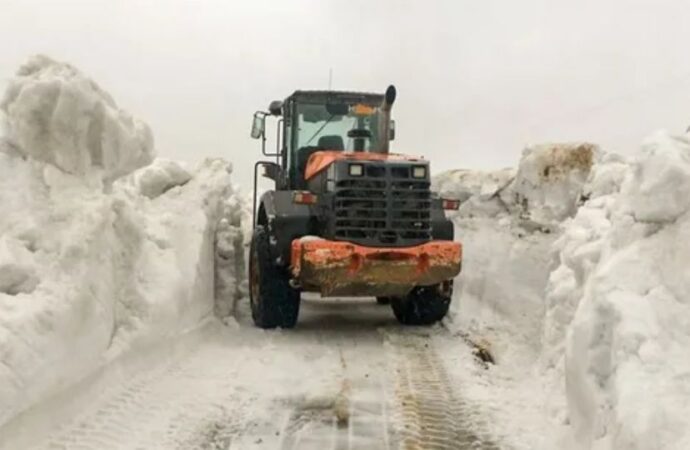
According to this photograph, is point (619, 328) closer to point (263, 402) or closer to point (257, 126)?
point (263, 402)

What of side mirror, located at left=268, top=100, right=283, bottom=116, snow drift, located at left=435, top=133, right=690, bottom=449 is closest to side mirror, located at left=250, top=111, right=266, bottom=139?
side mirror, located at left=268, top=100, right=283, bottom=116

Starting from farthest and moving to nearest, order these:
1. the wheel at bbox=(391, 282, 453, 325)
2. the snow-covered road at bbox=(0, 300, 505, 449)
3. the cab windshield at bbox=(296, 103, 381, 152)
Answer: the cab windshield at bbox=(296, 103, 381, 152)
the wheel at bbox=(391, 282, 453, 325)
the snow-covered road at bbox=(0, 300, 505, 449)

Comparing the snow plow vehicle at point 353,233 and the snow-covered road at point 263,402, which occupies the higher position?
the snow plow vehicle at point 353,233

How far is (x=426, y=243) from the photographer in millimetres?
8258

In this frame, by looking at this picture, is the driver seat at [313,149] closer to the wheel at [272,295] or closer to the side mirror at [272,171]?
the side mirror at [272,171]

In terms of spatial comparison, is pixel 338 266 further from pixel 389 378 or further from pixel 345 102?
pixel 345 102

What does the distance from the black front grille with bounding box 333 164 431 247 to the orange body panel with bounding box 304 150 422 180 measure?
298 millimetres

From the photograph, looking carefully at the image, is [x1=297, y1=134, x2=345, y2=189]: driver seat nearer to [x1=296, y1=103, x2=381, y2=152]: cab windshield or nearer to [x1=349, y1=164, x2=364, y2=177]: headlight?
[x1=296, y1=103, x2=381, y2=152]: cab windshield

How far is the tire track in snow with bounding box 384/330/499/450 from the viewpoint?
15.8ft

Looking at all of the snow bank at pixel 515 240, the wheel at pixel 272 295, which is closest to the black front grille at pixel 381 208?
the wheel at pixel 272 295

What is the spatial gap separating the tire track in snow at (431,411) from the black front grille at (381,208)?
135cm

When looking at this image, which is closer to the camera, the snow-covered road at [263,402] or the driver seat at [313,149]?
the snow-covered road at [263,402]

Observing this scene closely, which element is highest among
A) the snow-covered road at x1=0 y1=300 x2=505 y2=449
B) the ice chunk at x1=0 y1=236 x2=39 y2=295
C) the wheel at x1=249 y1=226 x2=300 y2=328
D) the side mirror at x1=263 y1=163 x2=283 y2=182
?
the side mirror at x1=263 y1=163 x2=283 y2=182

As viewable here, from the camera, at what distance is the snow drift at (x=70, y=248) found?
455 centimetres
